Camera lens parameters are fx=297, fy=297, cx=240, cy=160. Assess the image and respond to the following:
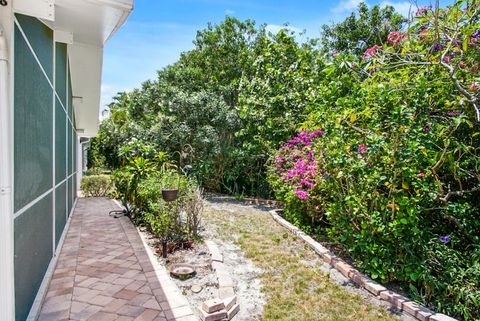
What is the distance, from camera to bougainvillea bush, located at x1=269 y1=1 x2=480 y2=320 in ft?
13.1

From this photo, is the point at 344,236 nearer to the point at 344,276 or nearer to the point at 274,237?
the point at 344,276

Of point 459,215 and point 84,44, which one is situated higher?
point 84,44

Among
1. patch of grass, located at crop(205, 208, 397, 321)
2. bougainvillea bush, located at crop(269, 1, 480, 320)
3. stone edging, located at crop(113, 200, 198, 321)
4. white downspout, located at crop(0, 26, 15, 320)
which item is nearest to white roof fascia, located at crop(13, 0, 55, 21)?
white downspout, located at crop(0, 26, 15, 320)

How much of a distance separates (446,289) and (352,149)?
2281 millimetres

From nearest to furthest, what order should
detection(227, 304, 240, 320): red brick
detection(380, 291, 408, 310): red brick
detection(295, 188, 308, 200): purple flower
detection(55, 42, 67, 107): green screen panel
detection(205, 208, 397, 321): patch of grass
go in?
detection(227, 304, 240, 320): red brick < detection(205, 208, 397, 321): patch of grass < detection(380, 291, 408, 310): red brick < detection(55, 42, 67, 107): green screen panel < detection(295, 188, 308, 200): purple flower

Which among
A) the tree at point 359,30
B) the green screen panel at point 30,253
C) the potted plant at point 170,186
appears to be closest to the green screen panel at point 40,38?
the green screen panel at point 30,253

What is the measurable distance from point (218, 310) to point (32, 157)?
2.98 meters

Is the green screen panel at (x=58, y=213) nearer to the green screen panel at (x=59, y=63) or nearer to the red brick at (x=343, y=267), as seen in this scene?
the green screen panel at (x=59, y=63)

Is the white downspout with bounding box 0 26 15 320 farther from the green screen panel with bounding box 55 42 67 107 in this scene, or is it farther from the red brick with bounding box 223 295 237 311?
the green screen panel with bounding box 55 42 67 107

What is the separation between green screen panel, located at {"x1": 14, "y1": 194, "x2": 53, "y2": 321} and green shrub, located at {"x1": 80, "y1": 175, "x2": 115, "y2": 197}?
9.44m

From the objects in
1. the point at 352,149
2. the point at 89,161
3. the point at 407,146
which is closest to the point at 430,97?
the point at 407,146

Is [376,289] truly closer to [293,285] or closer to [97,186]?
[293,285]

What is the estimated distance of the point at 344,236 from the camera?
16.7ft

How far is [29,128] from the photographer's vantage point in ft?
11.7
